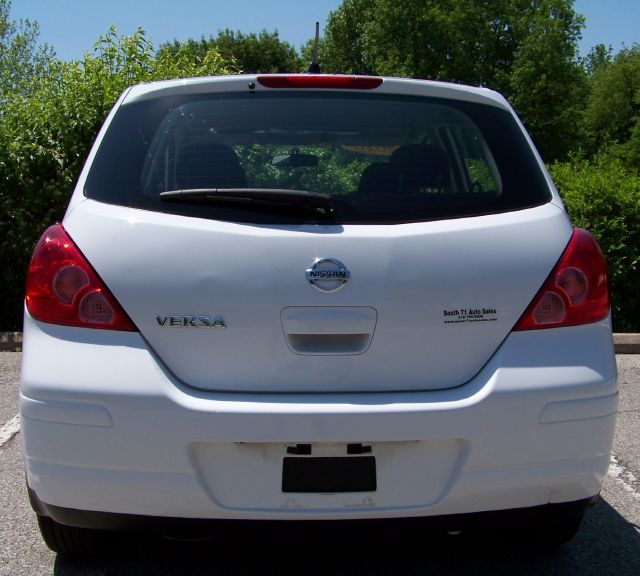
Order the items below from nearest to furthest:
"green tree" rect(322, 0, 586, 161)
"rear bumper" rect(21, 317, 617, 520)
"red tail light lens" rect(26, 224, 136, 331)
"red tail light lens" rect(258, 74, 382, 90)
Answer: "rear bumper" rect(21, 317, 617, 520), "red tail light lens" rect(26, 224, 136, 331), "red tail light lens" rect(258, 74, 382, 90), "green tree" rect(322, 0, 586, 161)

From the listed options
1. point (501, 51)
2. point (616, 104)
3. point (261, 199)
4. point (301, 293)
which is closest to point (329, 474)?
point (301, 293)

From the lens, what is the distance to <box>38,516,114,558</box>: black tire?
286cm

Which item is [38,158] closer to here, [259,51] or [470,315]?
[470,315]

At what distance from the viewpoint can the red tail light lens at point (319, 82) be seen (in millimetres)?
2839

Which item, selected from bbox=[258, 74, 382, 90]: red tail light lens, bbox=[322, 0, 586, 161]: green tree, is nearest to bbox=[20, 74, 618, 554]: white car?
bbox=[258, 74, 382, 90]: red tail light lens

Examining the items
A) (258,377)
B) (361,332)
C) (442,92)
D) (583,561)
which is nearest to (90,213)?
(258,377)

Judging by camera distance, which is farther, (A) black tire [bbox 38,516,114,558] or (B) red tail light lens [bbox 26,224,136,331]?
(A) black tire [bbox 38,516,114,558]

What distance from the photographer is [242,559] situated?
3115 mm

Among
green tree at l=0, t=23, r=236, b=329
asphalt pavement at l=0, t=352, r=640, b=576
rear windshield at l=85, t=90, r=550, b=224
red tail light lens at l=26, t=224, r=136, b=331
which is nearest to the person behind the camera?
red tail light lens at l=26, t=224, r=136, b=331

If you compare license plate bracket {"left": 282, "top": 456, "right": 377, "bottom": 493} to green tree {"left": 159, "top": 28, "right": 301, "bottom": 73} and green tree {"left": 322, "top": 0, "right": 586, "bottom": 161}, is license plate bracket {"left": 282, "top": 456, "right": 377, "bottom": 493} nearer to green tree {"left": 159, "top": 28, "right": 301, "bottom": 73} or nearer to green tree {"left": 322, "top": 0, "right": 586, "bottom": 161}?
green tree {"left": 322, "top": 0, "right": 586, "bottom": 161}

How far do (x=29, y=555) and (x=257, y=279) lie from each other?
1.51m

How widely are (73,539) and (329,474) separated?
1.03m

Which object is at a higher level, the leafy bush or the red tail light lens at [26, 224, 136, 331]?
the red tail light lens at [26, 224, 136, 331]

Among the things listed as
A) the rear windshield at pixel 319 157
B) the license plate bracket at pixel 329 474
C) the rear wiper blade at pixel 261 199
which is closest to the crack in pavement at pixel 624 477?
the rear windshield at pixel 319 157
